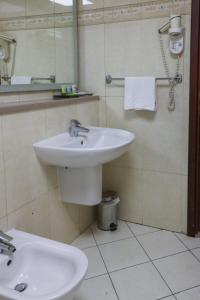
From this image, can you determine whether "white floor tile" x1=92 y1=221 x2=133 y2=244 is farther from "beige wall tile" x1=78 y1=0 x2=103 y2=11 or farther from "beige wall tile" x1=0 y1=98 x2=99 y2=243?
"beige wall tile" x1=78 y1=0 x2=103 y2=11

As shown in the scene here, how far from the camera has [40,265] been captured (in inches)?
53.4

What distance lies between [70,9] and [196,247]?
1.99m

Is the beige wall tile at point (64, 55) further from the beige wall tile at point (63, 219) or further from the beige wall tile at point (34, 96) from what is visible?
the beige wall tile at point (63, 219)

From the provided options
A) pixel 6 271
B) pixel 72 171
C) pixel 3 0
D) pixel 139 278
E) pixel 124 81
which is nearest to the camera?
pixel 6 271

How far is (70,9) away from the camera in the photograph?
2291 mm

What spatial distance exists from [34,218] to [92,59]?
51.9 inches

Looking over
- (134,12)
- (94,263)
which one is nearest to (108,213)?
(94,263)

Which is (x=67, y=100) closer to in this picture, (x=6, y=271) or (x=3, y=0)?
(x=3, y=0)

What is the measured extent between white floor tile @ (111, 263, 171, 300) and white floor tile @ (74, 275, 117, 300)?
4 cm

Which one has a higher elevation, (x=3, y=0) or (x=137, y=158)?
(x=3, y=0)

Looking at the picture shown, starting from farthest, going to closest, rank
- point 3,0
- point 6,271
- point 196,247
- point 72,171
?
point 196,247
point 72,171
point 3,0
point 6,271

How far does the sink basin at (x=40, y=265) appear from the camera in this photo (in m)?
1.25

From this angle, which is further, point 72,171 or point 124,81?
point 124,81

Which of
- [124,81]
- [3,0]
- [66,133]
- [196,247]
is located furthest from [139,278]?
[3,0]
